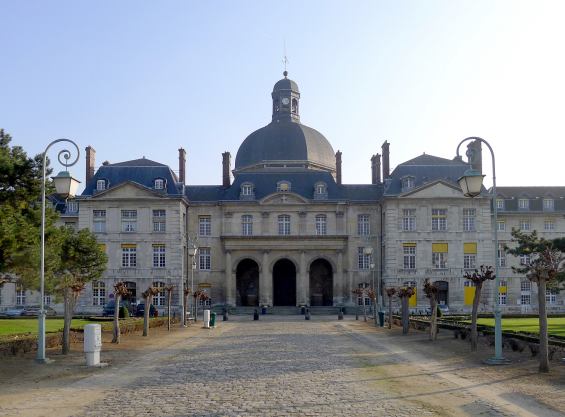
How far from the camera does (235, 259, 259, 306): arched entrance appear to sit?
212 feet

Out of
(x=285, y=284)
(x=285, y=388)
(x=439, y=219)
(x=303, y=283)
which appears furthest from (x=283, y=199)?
(x=285, y=388)

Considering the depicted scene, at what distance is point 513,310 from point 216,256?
2503cm

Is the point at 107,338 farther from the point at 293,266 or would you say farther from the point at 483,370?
the point at 293,266

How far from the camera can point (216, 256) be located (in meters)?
62.6

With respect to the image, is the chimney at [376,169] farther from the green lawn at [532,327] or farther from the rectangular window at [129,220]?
the green lawn at [532,327]

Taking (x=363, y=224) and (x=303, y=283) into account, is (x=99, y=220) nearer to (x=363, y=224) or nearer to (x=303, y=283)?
(x=303, y=283)

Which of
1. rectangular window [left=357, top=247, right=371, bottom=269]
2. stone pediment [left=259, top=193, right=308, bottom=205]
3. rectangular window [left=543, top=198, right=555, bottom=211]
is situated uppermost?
stone pediment [left=259, top=193, right=308, bottom=205]

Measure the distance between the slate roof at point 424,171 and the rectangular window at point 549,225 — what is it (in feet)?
28.4

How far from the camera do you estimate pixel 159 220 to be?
6019 cm

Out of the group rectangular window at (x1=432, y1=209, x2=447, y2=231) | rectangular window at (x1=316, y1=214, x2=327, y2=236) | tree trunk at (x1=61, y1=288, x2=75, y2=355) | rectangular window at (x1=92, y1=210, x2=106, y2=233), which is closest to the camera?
tree trunk at (x1=61, y1=288, x2=75, y2=355)

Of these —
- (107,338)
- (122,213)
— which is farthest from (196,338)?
(122,213)

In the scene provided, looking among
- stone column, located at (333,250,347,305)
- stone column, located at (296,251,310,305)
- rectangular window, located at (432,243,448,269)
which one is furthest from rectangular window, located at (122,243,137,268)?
rectangular window, located at (432,243,448,269)

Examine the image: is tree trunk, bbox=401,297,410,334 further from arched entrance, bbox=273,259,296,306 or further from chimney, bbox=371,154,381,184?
chimney, bbox=371,154,381,184

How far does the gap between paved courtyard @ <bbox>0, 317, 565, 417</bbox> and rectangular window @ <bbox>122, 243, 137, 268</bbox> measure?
3808cm
